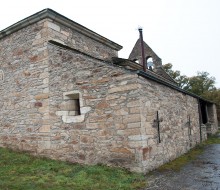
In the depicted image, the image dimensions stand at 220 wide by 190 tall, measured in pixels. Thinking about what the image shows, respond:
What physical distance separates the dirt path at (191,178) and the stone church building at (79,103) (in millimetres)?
530

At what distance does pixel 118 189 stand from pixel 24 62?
5373mm

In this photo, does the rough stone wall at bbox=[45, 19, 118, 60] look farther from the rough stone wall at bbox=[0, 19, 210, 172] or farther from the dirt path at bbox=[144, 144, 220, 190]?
the dirt path at bbox=[144, 144, 220, 190]

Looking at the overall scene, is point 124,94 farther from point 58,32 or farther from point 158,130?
point 58,32

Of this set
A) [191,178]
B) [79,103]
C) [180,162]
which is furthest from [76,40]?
[191,178]

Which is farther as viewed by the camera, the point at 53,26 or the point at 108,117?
the point at 53,26

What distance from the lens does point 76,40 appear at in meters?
8.45

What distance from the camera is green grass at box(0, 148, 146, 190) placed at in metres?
4.51

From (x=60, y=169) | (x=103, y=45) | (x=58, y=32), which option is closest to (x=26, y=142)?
(x=60, y=169)

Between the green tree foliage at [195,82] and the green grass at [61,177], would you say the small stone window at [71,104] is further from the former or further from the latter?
the green tree foliage at [195,82]

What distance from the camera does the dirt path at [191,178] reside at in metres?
4.49

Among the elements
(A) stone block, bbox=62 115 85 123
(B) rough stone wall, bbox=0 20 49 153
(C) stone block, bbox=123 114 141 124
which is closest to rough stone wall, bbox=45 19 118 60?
(B) rough stone wall, bbox=0 20 49 153

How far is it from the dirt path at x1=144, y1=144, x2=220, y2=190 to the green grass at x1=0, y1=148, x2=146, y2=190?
0.35 m

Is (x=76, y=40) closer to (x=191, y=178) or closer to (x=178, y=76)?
(x=191, y=178)

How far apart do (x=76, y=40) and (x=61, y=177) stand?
5021 mm
